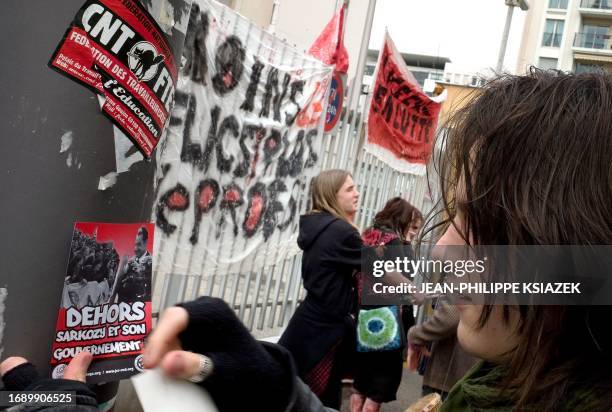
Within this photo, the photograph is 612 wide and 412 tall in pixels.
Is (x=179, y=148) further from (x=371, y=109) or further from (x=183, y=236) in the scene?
(x=371, y=109)

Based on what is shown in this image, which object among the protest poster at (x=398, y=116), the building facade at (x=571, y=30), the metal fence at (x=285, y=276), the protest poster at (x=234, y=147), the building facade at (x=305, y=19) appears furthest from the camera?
the building facade at (x=571, y=30)

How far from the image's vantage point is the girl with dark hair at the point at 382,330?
4215mm

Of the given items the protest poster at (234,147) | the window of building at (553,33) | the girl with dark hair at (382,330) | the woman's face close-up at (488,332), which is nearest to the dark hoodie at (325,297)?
the girl with dark hair at (382,330)

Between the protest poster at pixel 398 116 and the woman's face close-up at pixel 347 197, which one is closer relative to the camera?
the woman's face close-up at pixel 347 197

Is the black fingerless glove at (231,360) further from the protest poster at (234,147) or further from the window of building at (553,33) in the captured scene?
the window of building at (553,33)

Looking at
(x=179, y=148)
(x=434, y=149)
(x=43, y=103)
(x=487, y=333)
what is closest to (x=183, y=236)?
(x=179, y=148)

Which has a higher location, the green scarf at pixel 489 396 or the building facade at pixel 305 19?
the building facade at pixel 305 19

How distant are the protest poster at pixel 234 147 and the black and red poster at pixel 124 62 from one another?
1210mm

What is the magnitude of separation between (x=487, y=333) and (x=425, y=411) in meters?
1.47

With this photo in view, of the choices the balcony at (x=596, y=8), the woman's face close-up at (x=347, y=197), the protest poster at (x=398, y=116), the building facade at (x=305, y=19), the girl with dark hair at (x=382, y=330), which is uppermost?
the balcony at (x=596, y=8)

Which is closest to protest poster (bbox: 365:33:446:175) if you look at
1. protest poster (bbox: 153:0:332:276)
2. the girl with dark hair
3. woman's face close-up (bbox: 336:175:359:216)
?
protest poster (bbox: 153:0:332:276)

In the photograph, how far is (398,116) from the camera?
21.7 feet

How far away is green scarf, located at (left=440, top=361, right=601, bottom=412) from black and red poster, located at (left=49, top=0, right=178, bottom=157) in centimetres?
119

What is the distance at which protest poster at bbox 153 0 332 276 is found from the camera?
3.44 metres
